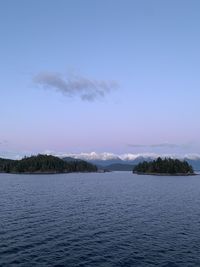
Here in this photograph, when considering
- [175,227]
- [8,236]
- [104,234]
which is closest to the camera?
[8,236]

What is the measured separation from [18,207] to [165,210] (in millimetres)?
38771

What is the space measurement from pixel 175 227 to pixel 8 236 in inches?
1232

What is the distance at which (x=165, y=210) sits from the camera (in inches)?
3246

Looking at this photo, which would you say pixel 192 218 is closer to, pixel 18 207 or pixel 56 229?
pixel 56 229

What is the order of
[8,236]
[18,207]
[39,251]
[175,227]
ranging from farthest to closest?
[18,207] < [175,227] < [8,236] < [39,251]

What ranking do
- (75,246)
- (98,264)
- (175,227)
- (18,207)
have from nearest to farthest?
(98,264) < (75,246) < (175,227) < (18,207)

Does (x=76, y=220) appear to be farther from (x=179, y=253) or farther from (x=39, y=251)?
(x=179, y=253)

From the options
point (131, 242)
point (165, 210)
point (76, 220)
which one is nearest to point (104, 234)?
point (131, 242)

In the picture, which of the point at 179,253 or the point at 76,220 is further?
the point at 76,220

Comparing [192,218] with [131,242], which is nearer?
[131,242]

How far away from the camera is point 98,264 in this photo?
39094 millimetres

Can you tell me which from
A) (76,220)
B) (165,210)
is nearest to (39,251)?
(76,220)

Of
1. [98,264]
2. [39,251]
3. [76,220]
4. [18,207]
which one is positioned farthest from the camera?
[18,207]

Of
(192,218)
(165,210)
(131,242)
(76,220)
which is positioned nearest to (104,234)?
(131,242)
